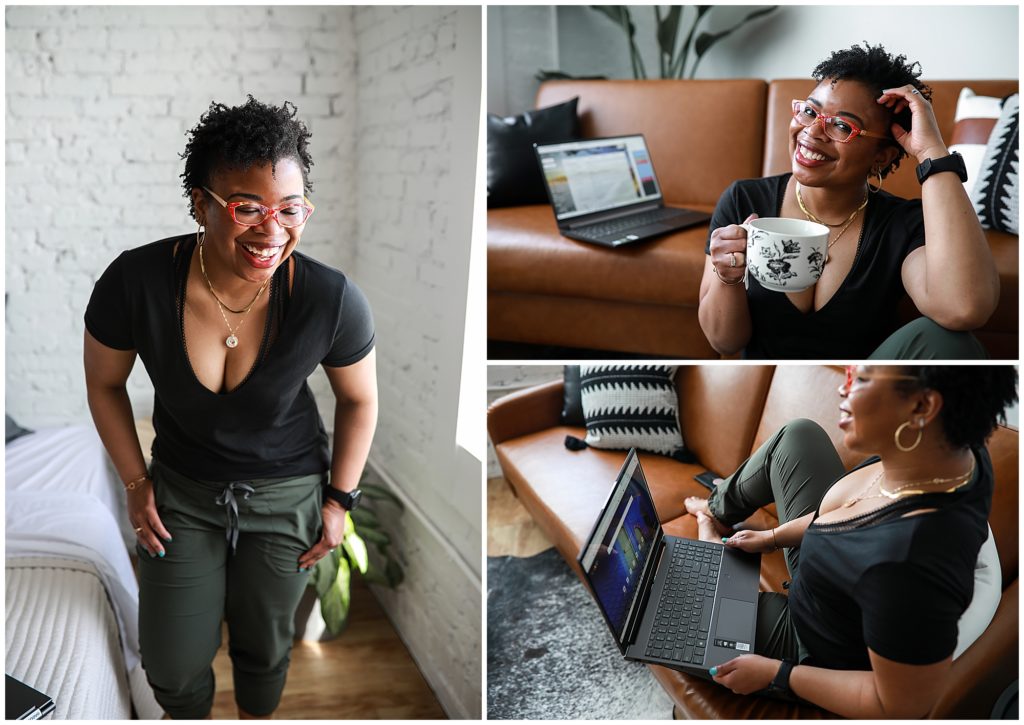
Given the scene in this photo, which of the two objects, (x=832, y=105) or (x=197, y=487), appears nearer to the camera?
(x=832, y=105)

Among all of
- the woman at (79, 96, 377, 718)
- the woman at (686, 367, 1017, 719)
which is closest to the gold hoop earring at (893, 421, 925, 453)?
the woman at (686, 367, 1017, 719)

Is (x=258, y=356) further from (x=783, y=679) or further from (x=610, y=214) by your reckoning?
(x=783, y=679)

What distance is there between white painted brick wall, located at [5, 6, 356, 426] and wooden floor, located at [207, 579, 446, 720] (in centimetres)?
82

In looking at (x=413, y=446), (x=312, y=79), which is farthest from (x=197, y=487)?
(x=312, y=79)

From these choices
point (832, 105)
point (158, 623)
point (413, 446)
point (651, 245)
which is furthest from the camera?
point (413, 446)

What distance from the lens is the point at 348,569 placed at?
1.86m

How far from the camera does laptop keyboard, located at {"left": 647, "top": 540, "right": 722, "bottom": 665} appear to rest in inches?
40.2

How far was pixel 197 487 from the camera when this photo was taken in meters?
1.19

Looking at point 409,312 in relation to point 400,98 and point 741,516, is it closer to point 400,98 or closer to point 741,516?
point 400,98

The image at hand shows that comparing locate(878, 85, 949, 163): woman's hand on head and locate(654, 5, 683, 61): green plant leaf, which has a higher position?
locate(654, 5, 683, 61): green plant leaf

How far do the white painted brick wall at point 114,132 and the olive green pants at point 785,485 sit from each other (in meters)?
0.69

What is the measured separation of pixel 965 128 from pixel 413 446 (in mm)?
1089

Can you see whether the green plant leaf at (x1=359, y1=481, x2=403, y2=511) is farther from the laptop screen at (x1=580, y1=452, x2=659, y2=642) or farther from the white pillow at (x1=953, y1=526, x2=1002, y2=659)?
the white pillow at (x1=953, y1=526, x2=1002, y2=659)

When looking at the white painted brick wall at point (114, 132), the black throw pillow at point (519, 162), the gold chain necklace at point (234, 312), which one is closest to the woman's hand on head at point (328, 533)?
the white painted brick wall at point (114, 132)
